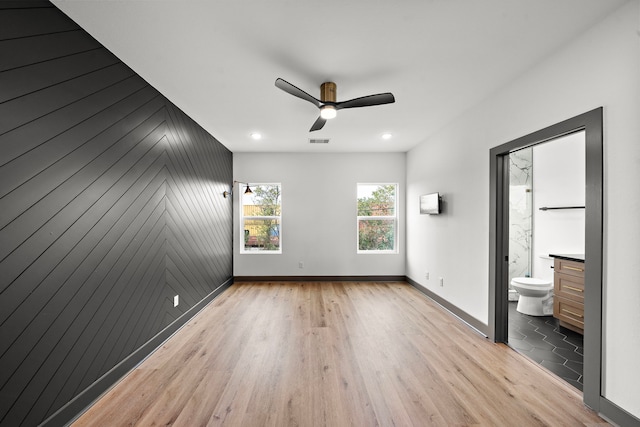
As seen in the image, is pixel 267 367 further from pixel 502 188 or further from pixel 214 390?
pixel 502 188

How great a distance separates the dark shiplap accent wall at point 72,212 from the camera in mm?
1412

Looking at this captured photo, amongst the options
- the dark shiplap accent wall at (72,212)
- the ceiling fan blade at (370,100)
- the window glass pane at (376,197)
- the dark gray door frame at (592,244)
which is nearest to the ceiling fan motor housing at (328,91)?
the ceiling fan blade at (370,100)

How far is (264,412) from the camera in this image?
1.81m

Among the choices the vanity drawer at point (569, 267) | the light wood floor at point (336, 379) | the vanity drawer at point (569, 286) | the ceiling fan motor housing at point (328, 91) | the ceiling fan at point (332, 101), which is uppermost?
the ceiling fan motor housing at point (328, 91)

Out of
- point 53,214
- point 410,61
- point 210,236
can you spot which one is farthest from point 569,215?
point 53,214

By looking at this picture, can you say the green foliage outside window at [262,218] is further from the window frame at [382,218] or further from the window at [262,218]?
the window frame at [382,218]

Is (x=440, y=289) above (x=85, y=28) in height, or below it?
below

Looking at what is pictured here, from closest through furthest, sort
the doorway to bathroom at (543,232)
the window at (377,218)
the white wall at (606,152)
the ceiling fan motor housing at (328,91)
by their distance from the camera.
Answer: the white wall at (606,152) < the ceiling fan motor housing at (328,91) < the doorway to bathroom at (543,232) < the window at (377,218)

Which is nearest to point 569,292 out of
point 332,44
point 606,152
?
point 606,152

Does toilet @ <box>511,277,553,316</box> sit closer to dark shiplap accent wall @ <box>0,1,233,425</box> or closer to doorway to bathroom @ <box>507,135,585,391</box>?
doorway to bathroom @ <box>507,135,585,391</box>

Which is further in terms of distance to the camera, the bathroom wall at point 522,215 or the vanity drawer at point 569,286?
the bathroom wall at point 522,215

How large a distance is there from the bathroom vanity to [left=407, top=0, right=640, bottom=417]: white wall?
996mm

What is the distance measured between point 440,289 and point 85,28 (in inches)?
180

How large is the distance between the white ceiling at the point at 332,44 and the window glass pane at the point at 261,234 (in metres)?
2.68
